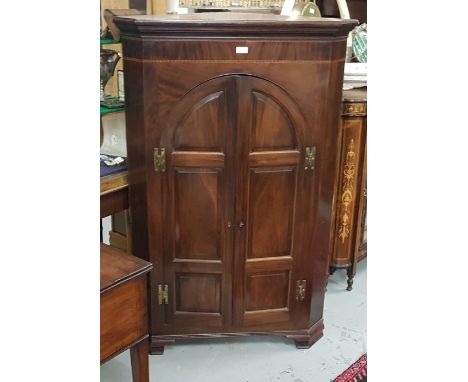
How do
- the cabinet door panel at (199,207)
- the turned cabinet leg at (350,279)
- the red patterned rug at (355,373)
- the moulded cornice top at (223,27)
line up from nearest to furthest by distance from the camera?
the moulded cornice top at (223,27)
the cabinet door panel at (199,207)
the red patterned rug at (355,373)
the turned cabinet leg at (350,279)

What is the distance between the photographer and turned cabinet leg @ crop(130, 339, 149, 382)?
5.05ft

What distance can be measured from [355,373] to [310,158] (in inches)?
35.5

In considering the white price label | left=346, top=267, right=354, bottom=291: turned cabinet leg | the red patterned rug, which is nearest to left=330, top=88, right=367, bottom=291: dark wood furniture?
left=346, top=267, right=354, bottom=291: turned cabinet leg

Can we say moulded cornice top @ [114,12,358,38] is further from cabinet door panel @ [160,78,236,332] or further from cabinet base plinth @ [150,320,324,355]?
cabinet base plinth @ [150,320,324,355]

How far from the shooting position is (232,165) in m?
1.87

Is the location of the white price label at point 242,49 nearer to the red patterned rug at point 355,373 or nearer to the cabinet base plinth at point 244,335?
the cabinet base plinth at point 244,335

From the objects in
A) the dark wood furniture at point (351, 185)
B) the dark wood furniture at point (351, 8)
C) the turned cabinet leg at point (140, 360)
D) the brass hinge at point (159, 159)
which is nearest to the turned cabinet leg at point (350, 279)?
the dark wood furniture at point (351, 185)

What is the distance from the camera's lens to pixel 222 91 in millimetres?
1778

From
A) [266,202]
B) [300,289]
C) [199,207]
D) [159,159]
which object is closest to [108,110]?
[159,159]

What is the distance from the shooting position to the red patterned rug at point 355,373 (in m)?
2.02

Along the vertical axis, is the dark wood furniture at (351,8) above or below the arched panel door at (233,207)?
above
